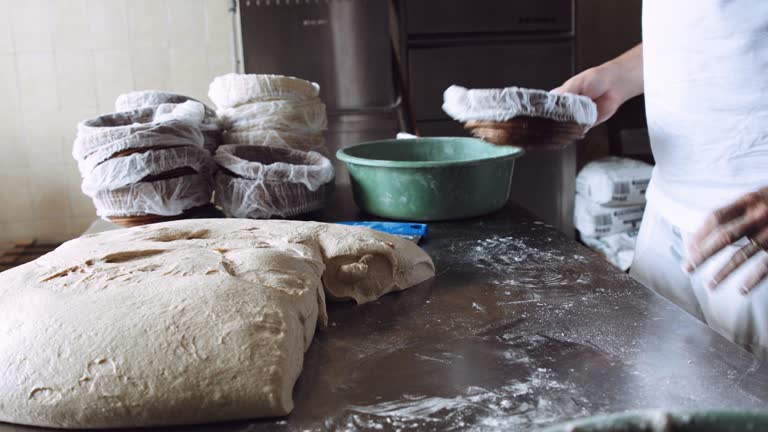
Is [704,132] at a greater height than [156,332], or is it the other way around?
[704,132]

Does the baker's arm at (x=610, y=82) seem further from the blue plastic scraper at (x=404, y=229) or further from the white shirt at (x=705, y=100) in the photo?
the blue plastic scraper at (x=404, y=229)

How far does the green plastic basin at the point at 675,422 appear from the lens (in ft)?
1.24

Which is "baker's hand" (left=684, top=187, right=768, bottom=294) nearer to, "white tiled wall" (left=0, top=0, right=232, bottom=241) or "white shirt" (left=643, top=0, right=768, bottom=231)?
"white shirt" (left=643, top=0, right=768, bottom=231)

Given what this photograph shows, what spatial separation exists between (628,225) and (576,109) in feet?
6.73

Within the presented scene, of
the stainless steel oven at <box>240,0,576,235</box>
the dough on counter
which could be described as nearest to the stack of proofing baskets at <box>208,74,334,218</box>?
the dough on counter

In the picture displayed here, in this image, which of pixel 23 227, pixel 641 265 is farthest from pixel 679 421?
pixel 23 227

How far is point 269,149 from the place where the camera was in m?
1.76

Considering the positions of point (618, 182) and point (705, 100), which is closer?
point (705, 100)

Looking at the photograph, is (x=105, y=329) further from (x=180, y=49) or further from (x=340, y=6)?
(x=180, y=49)

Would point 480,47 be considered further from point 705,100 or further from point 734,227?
point 734,227

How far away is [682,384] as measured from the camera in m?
0.80

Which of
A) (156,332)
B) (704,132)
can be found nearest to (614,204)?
(704,132)

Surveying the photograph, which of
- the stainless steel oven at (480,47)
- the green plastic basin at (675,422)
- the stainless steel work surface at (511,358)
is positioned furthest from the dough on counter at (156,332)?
the stainless steel oven at (480,47)

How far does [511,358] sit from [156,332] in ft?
1.51
